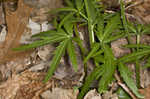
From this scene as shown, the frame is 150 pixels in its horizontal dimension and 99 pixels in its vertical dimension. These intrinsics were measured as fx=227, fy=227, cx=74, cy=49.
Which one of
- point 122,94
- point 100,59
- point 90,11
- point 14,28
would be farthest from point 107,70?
point 14,28

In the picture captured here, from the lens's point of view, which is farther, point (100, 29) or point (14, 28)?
point (14, 28)

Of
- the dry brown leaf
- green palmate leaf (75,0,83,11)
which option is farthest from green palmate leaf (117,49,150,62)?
the dry brown leaf

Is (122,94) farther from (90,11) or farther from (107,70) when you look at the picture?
(90,11)

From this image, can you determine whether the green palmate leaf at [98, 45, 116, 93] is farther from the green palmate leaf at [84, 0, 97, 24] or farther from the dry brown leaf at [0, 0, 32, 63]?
the dry brown leaf at [0, 0, 32, 63]

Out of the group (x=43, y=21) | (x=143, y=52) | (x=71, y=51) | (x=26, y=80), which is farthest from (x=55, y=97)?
(x=43, y=21)

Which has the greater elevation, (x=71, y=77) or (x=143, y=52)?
(x=143, y=52)

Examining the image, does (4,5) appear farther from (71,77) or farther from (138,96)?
(138,96)

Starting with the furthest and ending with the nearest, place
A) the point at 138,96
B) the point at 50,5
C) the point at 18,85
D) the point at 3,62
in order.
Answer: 1. the point at 50,5
2. the point at 3,62
3. the point at 18,85
4. the point at 138,96
